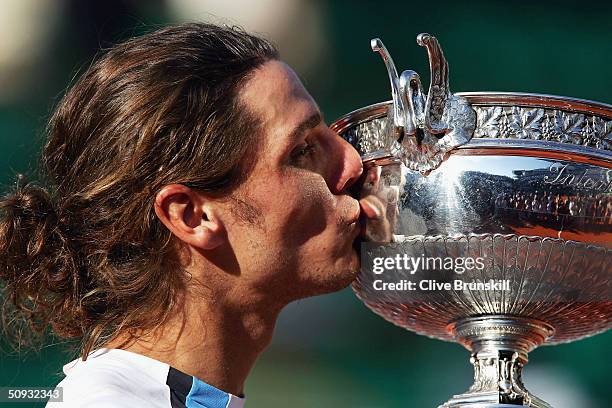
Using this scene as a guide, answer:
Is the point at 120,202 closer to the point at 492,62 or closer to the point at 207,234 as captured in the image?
the point at 207,234

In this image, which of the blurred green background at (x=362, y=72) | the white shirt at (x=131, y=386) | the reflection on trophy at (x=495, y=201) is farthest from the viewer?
the blurred green background at (x=362, y=72)

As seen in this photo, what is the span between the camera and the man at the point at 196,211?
1557mm

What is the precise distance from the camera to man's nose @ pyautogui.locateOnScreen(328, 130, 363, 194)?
159cm

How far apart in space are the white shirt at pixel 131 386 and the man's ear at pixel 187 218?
182 millimetres

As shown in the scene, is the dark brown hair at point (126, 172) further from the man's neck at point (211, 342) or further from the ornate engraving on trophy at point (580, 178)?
the ornate engraving on trophy at point (580, 178)

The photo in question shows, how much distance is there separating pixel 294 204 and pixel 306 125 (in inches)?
4.6

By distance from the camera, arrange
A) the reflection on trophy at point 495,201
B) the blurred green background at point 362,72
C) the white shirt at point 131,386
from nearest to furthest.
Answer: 1. the white shirt at point 131,386
2. the reflection on trophy at point 495,201
3. the blurred green background at point 362,72

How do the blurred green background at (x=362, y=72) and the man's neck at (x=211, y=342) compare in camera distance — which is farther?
the blurred green background at (x=362, y=72)

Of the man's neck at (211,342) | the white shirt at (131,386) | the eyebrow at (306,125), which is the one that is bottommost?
the white shirt at (131,386)

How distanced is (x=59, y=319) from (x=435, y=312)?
0.58 metres

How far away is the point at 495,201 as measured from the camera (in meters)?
1.53

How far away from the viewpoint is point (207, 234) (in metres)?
1.55

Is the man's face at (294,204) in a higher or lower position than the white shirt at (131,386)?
higher

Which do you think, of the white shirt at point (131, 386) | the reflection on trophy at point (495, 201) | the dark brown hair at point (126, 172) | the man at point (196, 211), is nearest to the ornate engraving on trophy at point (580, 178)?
the reflection on trophy at point (495, 201)
